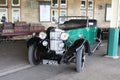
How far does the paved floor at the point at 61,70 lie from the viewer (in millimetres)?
5449

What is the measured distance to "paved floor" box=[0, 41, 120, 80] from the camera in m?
5.45

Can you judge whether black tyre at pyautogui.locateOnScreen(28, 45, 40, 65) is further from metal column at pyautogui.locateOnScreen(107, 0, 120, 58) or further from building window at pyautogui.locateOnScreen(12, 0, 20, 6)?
building window at pyautogui.locateOnScreen(12, 0, 20, 6)

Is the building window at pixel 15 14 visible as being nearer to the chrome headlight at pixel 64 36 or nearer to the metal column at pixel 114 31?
the metal column at pixel 114 31

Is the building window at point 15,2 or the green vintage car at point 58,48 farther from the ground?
Answer: the building window at point 15,2

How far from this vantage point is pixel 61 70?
612 centimetres

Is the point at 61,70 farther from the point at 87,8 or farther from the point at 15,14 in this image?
the point at 87,8

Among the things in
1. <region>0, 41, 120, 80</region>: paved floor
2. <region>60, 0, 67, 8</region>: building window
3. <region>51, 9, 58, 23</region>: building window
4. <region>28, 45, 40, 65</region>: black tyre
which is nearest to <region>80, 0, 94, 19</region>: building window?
<region>60, 0, 67, 8</region>: building window

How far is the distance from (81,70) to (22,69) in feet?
4.96

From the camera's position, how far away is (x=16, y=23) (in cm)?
1089

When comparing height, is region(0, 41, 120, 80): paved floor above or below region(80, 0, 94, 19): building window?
below

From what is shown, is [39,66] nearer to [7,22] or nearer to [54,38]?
[54,38]

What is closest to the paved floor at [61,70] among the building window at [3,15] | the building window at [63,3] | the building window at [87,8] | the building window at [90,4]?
the building window at [3,15]

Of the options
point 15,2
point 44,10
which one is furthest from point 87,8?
point 15,2

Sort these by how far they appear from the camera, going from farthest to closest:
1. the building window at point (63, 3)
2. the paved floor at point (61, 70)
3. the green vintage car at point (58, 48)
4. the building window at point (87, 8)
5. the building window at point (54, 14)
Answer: the building window at point (87, 8), the building window at point (63, 3), the building window at point (54, 14), the green vintage car at point (58, 48), the paved floor at point (61, 70)
